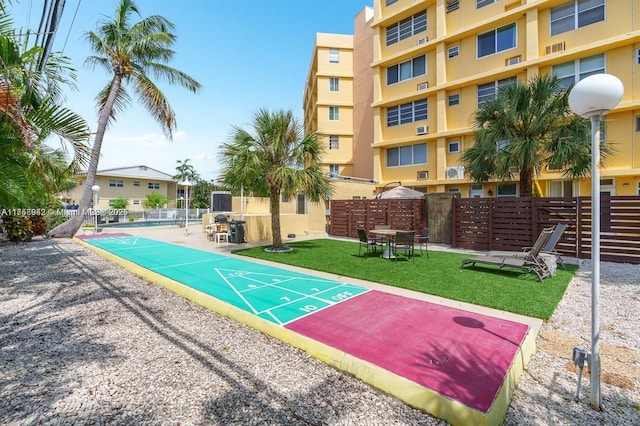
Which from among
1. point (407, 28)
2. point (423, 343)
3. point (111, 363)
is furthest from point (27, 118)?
point (407, 28)

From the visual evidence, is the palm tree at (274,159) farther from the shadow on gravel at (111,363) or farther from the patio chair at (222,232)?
the shadow on gravel at (111,363)

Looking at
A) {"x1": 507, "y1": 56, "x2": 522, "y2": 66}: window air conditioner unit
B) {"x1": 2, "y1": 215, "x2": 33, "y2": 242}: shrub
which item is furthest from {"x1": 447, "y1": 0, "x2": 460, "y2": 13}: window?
{"x1": 2, "y1": 215, "x2": 33, "y2": 242}: shrub

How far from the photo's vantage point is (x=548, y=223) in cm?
1130

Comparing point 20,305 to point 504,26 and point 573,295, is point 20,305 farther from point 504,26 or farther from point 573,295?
point 504,26

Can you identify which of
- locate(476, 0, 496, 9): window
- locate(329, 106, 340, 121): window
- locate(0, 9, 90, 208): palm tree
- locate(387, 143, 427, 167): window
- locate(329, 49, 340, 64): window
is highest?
locate(329, 49, 340, 64): window

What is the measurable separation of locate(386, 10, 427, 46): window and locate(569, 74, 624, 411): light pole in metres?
21.5

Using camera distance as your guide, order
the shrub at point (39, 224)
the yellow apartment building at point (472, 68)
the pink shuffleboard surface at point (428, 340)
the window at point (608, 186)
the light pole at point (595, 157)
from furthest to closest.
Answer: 1. the shrub at point (39, 224)
2. the window at point (608, 186)
3. the yellow apartment building at point (472, 68)
4. the pink shuffleboard surface at point (428, 340)
5. the light pole at point (595, 157)

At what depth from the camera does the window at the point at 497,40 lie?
17578mm

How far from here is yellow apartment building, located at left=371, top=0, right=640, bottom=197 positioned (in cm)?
1437

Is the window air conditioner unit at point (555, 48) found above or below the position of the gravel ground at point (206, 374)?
above

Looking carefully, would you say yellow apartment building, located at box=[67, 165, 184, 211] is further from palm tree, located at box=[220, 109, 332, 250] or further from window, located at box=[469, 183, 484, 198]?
window, located at box=[469, 183, 484, 198]

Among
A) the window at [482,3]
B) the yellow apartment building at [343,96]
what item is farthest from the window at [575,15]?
the yellow apartment building at [343,96]

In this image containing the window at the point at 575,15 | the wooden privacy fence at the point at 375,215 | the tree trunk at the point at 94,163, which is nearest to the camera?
the window at the point at 575,15

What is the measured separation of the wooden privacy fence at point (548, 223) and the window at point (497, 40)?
11.1 m
